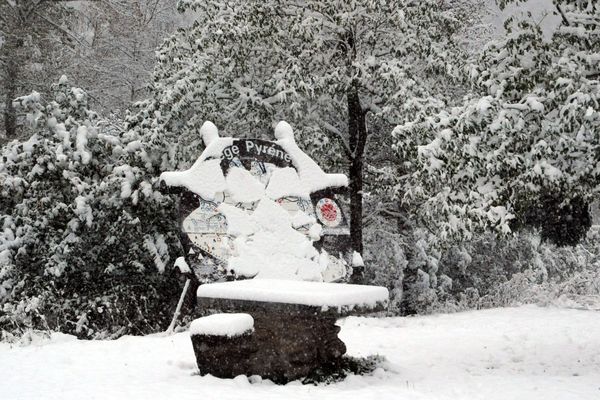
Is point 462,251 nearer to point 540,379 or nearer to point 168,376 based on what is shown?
point 540,379

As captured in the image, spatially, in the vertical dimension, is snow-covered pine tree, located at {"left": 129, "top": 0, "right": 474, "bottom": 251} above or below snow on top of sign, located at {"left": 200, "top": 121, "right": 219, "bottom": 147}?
above

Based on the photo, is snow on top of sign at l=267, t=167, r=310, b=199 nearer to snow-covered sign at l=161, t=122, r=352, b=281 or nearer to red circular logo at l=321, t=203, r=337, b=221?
snow-covered sign at l=161, t=122, r=352, b=281

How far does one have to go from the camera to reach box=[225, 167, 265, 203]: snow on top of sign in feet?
24.2

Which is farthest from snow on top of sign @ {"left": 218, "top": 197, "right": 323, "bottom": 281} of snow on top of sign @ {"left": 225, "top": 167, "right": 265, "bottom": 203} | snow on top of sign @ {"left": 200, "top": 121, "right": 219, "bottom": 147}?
snow on top of sign @ {"left": 200, "top": 121, "right": 219, "bottom": 147}

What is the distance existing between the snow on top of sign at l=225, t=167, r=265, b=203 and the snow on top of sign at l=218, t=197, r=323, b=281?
13cm

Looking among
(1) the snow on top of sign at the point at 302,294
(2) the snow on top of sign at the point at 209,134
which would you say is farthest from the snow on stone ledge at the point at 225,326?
(2) the snow on top of sign at the point at 209,134

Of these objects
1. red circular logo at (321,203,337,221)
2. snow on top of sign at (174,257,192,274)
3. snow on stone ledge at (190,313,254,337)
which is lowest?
snow on stone ledge at (190,313,254,337)

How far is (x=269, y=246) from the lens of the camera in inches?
279

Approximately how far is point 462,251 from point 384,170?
3.32 metres

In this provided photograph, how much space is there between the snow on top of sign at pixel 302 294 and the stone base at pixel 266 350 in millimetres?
213

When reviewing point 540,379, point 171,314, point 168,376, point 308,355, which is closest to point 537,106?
point 540,379

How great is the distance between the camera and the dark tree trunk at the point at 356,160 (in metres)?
11.8

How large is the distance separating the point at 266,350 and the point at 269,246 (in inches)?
78.4

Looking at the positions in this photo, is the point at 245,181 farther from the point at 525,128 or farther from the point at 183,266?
the point at 525,128
